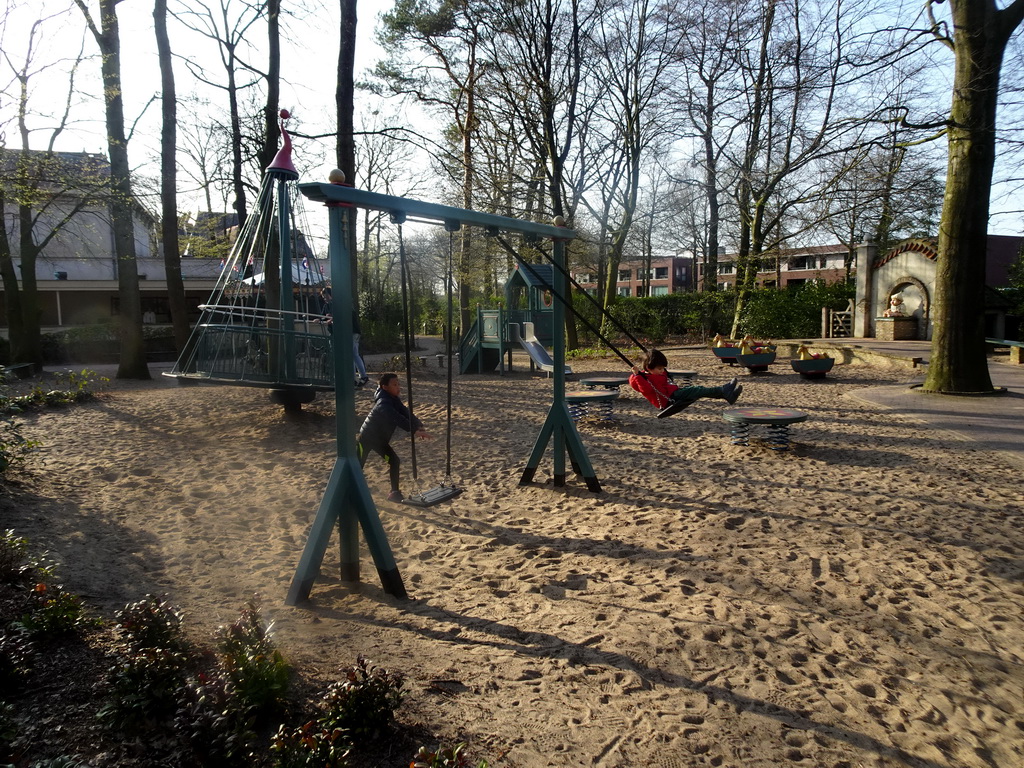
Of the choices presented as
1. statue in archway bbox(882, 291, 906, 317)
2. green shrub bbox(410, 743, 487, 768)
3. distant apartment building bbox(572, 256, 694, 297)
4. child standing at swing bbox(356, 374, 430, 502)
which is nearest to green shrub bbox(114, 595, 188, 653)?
green shrub bbox(410, 743, 487, 768)

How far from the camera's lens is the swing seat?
233 inches

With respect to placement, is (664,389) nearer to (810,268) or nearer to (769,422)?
(769,422)

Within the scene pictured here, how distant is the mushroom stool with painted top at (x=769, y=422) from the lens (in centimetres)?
790

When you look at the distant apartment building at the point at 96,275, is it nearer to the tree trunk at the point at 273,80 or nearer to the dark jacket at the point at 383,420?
the tree trunk at the point at 273,80

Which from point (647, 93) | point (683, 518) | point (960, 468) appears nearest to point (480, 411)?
point (683, 518)

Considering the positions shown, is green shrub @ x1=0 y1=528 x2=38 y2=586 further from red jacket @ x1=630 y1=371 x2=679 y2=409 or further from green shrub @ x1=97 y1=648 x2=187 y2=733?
red jacket @ x1=630 y1=371 x2=679 y2=409

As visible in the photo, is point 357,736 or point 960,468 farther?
point 960,468

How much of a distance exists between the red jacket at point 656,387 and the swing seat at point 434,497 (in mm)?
2194

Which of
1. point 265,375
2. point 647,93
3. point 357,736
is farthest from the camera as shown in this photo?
point 647,93

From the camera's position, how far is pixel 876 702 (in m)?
3.12

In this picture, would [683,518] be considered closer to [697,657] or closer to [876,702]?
[697,657]

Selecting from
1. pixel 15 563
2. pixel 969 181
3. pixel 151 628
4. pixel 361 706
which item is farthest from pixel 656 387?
pixel 969 181

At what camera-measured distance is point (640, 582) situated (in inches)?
177

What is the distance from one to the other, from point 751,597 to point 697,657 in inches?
35.2
